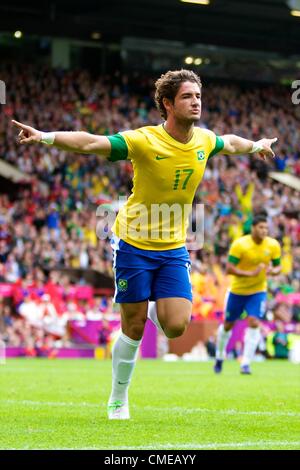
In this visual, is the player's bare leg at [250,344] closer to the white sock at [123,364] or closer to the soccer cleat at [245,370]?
the soccer cleat at [245,370]

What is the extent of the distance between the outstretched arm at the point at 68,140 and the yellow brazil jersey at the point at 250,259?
839 centimetres

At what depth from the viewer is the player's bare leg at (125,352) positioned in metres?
8.59

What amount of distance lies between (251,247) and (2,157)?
15.9 m

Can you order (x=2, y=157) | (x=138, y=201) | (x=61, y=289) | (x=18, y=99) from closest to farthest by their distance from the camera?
(x=138, y=201)
(x=61, y=289)
(x=2, y=157)
(x=18, y=99)

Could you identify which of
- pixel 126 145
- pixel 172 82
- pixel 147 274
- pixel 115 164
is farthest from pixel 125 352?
pixel 115 164

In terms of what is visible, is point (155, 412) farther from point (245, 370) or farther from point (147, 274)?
point (245, 370)

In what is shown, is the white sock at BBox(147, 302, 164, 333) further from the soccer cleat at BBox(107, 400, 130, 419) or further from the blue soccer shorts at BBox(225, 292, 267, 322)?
the blue soccer shorts at BBox(225, 292, 267, 322)

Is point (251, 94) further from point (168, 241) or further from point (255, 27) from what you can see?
point (168, 241)

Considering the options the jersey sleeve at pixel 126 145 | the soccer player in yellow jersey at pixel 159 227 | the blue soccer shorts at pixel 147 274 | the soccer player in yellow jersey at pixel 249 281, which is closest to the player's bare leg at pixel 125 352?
the soccer player in yellow jersey at pixel 159 227

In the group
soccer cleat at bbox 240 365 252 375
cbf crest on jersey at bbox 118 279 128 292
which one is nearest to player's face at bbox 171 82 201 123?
cbf crest on jersey at bbox 118 279 128 292

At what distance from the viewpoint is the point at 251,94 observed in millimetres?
42031

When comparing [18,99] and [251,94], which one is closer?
[18,99]

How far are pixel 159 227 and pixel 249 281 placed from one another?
7.89 m
